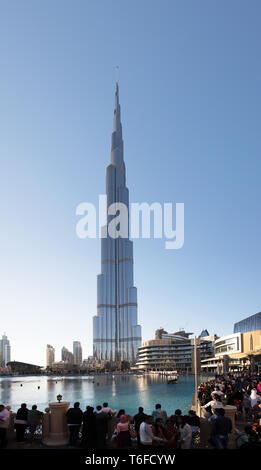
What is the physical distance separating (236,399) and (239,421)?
1563 millimetres

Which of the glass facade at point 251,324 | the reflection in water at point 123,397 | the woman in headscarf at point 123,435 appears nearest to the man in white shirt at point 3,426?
the woman in headscarf at point 123,435

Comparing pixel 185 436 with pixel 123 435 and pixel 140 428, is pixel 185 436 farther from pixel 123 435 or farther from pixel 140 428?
pixel 123 435

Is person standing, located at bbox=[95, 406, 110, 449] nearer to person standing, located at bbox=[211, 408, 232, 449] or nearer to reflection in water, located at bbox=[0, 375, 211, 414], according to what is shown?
person standing, located at bbox=[211, 408, 232, 449]

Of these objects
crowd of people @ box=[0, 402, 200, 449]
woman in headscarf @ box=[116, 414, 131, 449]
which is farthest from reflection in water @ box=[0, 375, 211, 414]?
woman in headscarf @ box=[116, 414, 131, 449]

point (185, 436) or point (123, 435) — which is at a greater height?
point (185, 436)

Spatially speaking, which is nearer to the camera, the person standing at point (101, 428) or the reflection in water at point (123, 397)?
the person standing at point (101, 428)

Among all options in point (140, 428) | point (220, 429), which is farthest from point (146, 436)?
point (220, 429)

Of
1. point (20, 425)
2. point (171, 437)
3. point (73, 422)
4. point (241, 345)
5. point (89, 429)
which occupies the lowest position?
point (241, 345)

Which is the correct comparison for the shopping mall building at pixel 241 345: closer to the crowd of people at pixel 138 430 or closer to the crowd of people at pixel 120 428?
the crowd of people at pixel 120 428

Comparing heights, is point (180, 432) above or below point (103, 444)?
above
